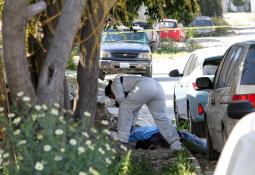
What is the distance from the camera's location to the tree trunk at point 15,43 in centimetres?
607

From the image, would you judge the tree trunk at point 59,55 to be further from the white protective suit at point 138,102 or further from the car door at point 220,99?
the white protective suit at point 138,102

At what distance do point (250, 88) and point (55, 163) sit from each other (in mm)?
3776

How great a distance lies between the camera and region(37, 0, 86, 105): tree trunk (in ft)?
20.9

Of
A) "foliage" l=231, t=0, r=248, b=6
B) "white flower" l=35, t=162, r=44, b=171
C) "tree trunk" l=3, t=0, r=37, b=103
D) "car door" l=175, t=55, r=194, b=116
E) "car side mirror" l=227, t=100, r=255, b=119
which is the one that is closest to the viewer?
"white flower" l=35, t=162, r=44, b=171

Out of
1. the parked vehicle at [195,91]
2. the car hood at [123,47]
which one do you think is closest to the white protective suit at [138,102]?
the parked vehicle at [195,91]

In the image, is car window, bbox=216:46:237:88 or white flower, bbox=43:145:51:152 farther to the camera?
car window, bbox=216:46:237:88

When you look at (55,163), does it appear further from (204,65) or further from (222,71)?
(204,65)

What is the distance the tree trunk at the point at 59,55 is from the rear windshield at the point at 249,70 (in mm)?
2793

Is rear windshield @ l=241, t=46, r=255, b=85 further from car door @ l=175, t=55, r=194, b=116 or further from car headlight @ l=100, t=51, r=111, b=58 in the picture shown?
car headlight @ l=100, t=51, r=111, b=58

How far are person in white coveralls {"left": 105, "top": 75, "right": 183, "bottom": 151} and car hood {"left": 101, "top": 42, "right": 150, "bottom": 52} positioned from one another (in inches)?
622

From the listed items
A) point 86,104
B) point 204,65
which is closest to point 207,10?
point 204,65

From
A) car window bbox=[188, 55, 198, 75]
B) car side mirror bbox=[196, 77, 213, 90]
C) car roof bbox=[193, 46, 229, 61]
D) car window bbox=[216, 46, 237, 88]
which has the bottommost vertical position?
car window bbox=[188, 55, 198, 75]

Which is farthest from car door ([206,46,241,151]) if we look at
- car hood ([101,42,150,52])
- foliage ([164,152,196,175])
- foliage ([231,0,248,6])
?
foliage ([231,0,248,6])

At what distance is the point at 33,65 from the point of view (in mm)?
9469
